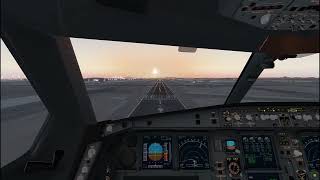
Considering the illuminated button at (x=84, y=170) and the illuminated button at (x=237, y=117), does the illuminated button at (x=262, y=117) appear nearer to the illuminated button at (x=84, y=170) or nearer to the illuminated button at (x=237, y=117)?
the illuminated button at (x=237, y=117)

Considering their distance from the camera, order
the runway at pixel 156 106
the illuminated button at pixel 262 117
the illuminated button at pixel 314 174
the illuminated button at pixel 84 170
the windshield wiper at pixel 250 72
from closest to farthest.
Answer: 1. the illuminated button at pixel 84 170
2. the illuminated button at pixel 314 174
3. the illuminated button at pixel 262 117
4. the windshield wiper at pixel 250 72
5. the runway at pixel 156 106

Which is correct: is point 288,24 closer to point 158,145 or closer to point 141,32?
point 141,32

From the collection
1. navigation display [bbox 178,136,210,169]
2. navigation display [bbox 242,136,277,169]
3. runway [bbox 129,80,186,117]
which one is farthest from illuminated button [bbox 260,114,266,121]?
runway [bbox 129,80,186,117]

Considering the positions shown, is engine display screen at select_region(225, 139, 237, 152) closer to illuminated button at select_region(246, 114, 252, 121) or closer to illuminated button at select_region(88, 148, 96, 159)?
illuminated button at select_region(246, 114, 252, 121)

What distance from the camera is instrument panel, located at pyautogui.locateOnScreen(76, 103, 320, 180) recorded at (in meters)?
2.60

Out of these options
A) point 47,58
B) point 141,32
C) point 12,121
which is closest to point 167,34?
point 141,32

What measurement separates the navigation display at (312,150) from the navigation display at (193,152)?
1.01 metres

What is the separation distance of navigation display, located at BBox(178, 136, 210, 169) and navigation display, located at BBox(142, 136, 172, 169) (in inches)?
4.9

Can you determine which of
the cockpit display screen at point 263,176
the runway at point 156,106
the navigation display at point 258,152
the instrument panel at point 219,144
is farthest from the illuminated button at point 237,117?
the runway at point 156,106

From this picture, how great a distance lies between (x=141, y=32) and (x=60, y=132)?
1290mm

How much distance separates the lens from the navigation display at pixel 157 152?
8.68 ft

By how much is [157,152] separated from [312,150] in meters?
1.57

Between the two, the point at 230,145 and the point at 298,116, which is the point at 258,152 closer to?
the point at 230,145

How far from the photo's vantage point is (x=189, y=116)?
2.69 metres
